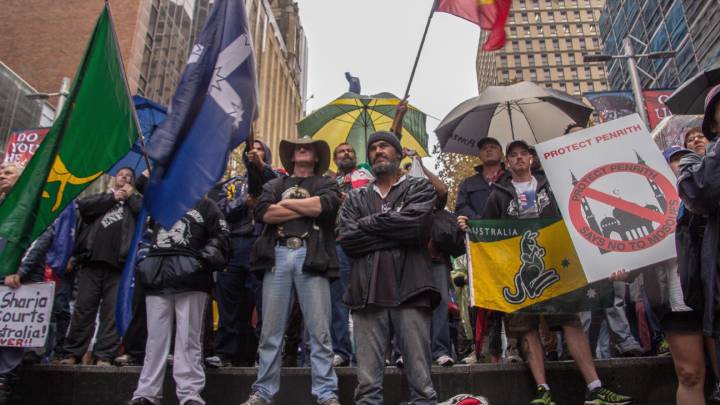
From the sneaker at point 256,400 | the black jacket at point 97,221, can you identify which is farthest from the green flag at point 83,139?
the sneaker at point 256,400

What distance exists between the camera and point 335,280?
441 cm

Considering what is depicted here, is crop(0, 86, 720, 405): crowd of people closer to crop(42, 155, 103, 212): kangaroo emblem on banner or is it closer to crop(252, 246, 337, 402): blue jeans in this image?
crop(252, 246, 337, 402): blue jeans

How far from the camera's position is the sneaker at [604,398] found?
3.78 metres

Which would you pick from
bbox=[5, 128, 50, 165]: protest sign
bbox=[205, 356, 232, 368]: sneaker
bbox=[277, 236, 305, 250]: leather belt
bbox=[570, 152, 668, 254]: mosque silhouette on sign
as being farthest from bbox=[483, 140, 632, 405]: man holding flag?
bbox=[5, 128, 50, 165]: protest sign

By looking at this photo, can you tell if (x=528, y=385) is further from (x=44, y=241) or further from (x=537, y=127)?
(x=44, y=241)

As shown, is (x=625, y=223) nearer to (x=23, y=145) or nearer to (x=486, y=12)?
(x=486, y=12)

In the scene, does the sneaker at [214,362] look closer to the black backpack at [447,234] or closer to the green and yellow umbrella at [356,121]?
the black backpack at [447,234]

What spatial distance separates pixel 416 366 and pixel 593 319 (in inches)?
131

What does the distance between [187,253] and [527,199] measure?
118 inches

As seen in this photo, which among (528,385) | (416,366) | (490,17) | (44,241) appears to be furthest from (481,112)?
(44,241)

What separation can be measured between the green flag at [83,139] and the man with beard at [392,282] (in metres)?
2.07

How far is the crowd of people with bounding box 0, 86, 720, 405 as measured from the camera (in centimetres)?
330

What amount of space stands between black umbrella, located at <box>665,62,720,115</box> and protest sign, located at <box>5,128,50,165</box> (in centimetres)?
1332

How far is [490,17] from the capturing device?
17.9 ft
